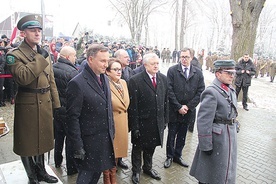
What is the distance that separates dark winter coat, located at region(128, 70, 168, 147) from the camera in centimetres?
376

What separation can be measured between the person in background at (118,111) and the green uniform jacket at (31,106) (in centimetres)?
90

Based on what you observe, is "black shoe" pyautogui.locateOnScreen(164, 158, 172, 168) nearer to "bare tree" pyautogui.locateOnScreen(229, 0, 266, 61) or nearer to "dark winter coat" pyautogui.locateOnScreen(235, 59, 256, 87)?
"dark winter coat" pyautogui.locateOnScreen(235, 59, 256, 87)

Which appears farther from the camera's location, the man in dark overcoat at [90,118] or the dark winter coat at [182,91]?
the dark winter coat at [182,91]

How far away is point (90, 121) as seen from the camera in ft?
9.34

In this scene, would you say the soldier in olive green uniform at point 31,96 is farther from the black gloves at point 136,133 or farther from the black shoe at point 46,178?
the black gloves at point 136,133

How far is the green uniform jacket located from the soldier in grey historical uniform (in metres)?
2.04

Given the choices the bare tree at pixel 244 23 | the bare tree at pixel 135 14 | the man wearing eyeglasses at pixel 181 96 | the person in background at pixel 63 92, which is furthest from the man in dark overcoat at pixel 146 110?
the bare tree at pixel 135 14

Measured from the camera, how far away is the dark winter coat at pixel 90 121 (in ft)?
9.00

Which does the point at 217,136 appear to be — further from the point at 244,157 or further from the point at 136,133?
the point at 244,157

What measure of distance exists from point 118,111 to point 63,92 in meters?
1.13

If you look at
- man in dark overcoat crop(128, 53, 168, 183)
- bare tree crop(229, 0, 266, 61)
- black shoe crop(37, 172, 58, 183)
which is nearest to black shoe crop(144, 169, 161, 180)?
man in dark overcoat crop(128, 53, 168, 183)

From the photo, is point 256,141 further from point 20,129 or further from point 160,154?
point 20,129

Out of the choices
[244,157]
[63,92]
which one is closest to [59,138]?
[63,92]

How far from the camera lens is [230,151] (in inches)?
121
